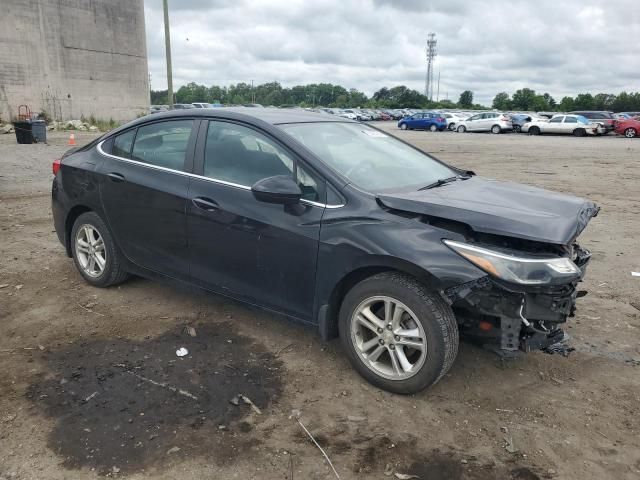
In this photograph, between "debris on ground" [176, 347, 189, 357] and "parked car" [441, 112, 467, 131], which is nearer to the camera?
"debris on ground" [176, 347, 189, 357]

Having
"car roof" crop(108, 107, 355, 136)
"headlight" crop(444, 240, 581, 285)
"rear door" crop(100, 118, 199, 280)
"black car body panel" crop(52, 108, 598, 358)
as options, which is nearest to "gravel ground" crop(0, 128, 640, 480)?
"black car body panel" crop(52, 108, 598, 358)

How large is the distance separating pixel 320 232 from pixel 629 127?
37.4 m

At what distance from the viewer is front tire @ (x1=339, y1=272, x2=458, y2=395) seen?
124 inches

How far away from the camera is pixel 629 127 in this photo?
3453cm

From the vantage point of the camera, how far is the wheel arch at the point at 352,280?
10.4ft

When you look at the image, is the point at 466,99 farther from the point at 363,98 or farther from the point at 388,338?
the point at 388,338

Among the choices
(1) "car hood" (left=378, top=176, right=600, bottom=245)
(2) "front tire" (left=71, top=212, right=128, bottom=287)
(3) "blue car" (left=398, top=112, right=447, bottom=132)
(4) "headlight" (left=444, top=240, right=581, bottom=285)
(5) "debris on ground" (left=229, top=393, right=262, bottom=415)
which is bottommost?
(3) "blue car" (left=398, top=112, right=447, bottom=132)

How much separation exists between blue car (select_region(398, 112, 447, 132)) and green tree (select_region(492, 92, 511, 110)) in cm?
5200

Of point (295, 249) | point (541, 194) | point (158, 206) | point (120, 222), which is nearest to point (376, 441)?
point (295, 249)

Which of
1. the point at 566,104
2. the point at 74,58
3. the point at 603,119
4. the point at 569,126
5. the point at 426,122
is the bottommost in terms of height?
the point at 426,122

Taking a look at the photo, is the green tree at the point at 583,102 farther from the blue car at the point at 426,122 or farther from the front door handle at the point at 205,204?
the front door handle at the point at 205,204

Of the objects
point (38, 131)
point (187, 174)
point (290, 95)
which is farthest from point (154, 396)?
point (290, 95)

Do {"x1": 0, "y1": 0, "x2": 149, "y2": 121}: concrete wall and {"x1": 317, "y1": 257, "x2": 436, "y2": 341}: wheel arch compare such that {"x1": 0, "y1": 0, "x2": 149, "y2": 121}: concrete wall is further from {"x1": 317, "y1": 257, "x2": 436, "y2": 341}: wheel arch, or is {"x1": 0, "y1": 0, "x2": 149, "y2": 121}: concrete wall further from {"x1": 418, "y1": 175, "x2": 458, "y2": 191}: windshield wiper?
{"x1": 317, "y1": 257, "x2": 436, "y2": 341}: wheel arch

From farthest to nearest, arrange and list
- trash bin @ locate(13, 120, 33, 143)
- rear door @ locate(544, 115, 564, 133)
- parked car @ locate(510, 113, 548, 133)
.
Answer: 1. parked car @ locate(510, 113, 548, 133)
2. rear door @ locate(544, 115, 564, 133)
3. trash bin @ locate(13, 120, 33, 143)
